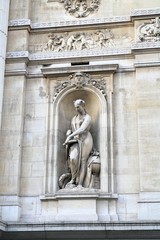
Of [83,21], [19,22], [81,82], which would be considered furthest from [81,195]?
[19,22]

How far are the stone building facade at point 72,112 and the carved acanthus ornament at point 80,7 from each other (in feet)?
0.10

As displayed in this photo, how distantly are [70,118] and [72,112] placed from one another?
187 mm

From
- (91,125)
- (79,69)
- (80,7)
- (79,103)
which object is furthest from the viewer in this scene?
(80,7)

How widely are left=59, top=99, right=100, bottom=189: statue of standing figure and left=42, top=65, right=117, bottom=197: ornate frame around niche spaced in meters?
0.22

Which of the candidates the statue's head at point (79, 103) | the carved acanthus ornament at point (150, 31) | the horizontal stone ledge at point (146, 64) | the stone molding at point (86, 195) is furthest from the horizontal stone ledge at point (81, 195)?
the carved acanthus ornament at point (150, 31)

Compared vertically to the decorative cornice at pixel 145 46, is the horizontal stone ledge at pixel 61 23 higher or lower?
higher

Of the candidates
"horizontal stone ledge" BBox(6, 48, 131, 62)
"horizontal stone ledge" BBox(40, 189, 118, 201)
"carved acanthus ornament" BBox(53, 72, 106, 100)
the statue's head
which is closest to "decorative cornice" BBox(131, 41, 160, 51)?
"horizontal stone ledge" BBox(6, 48, 131, 62)

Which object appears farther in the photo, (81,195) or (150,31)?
(150,31)

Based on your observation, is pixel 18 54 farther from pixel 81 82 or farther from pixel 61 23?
pixel 81 82

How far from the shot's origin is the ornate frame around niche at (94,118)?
41.8 feet

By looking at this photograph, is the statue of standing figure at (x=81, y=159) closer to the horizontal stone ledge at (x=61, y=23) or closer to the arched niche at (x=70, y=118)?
the arched niche at (x=70, y=118)

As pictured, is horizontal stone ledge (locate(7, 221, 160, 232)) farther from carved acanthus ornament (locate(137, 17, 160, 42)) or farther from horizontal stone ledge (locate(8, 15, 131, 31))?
horizontal stone ledge (locate(8, 15, 131, 31))

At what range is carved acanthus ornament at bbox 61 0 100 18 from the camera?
1464 centimetres

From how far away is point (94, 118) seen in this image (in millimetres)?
13648
